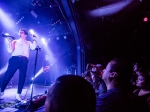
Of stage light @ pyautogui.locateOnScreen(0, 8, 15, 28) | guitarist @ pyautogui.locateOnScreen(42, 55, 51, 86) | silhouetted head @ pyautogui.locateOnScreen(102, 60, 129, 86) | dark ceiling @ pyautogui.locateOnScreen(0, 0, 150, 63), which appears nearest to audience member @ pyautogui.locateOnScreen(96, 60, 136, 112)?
silhouetted head @ pyautogui.locateOnScreen(102, 60, 129, 86)

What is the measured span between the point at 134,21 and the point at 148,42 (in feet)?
9.50

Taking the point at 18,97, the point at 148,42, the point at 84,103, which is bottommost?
the point at 18,97

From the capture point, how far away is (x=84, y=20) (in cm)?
791

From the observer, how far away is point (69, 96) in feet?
2.92

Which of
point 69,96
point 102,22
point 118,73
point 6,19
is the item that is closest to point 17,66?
point 118,73

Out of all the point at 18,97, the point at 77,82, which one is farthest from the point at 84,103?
the point at 18,97

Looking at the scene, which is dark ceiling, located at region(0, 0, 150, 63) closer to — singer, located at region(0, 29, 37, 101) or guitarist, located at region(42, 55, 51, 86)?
singer, located at region(0, 29, 37, 101)

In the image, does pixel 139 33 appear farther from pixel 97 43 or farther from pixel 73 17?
pixel 73 17

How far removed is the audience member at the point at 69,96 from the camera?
0.88 metres

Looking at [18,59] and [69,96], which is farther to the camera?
[18,59]

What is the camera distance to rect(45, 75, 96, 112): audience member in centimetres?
88

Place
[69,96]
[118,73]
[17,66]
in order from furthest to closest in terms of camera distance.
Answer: [17,66], [118,73], [69,96]

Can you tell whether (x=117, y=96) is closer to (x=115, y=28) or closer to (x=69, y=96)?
(x=69, y=96)

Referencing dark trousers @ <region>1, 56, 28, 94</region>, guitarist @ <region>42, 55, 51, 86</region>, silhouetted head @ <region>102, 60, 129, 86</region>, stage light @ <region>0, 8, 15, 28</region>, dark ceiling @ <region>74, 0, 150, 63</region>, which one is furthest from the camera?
guitarist @ <region>42, 55, 51, 86</region>
